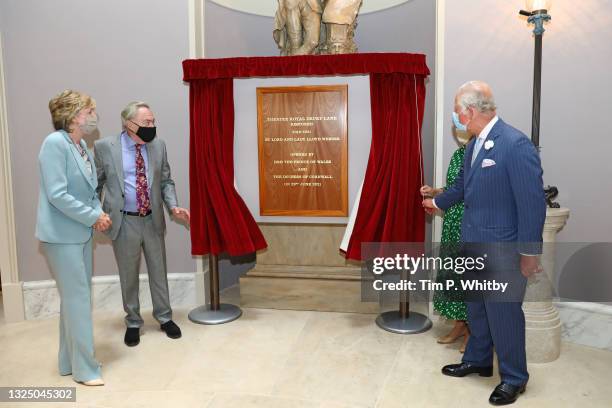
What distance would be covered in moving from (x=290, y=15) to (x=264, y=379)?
257cm

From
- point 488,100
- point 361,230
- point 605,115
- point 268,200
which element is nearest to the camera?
point 488,100

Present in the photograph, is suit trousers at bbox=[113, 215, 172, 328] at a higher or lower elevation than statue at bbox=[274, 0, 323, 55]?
lower

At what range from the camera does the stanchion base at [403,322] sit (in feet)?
10.4

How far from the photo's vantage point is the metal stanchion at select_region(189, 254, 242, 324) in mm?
3396

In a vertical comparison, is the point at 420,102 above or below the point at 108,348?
above

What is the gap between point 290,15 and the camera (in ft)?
12.2

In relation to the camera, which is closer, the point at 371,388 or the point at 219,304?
the point at 371,388

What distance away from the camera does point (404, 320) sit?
3312mm

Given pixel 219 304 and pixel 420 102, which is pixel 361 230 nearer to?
pixel 420 102

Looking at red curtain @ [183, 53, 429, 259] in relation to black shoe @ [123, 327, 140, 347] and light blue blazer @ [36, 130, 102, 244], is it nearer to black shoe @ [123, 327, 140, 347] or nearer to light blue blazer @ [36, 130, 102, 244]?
black shoe @ [123, 327, 140, 347]

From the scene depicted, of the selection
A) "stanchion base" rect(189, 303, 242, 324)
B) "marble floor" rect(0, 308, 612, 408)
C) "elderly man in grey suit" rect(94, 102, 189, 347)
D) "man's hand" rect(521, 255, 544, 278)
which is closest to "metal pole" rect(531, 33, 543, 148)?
"man's hand" rect(521, 255, 544, 278)

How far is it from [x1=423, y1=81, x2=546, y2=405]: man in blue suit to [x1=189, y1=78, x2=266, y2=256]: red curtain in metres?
1.49

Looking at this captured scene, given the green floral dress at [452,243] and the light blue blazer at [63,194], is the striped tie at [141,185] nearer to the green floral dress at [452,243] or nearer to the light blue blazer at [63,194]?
the light blue blazer at [63,194]

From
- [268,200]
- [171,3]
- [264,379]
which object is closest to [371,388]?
[264,379]
